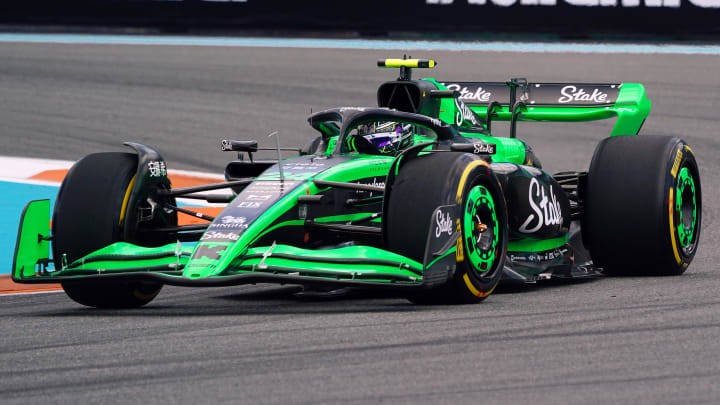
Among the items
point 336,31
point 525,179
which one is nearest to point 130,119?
point 336,31

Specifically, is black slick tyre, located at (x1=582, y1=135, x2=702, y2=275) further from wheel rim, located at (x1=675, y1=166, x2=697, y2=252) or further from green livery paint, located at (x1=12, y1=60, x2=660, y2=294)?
green livery paint, located at (x1=12, y1=60, x2=660, y2=294)

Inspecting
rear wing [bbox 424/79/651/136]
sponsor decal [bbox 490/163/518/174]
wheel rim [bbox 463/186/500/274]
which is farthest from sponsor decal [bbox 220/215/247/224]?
rear wing [bbox 424/79/651/136]

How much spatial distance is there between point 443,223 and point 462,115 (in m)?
2.21

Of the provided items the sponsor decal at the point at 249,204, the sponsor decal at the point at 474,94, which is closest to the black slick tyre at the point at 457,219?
the sponsor decal at the point at 249,204

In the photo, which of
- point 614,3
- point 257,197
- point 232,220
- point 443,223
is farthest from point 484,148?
point 614,3

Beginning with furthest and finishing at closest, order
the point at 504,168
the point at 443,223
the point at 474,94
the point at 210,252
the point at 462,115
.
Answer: the point at 474,94
the point at 462,115
the point at 504,168
the point at 443,223
the point at 210,252

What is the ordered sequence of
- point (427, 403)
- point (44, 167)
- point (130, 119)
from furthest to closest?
point (130, 119)
point (44, 167)
point (427, 403)

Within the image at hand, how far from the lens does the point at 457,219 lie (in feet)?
23.8

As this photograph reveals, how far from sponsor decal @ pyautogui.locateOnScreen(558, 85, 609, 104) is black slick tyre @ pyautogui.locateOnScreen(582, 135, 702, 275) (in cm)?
120

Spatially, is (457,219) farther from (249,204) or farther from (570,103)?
(570,103)

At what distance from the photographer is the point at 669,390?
502cm

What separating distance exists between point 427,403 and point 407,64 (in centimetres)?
458

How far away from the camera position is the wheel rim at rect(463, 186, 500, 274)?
24.6 ft

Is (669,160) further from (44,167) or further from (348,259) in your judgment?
(44,167)
